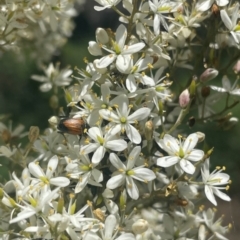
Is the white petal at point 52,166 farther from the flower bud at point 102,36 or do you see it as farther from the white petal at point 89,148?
the flower bud at point 102,36

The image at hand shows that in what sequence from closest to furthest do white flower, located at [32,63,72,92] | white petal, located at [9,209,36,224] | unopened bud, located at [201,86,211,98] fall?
white petal, located at [9,209,36,224]
unopened bud, located at [201,86,211,98]
white flower, located at [32,63,72,92]

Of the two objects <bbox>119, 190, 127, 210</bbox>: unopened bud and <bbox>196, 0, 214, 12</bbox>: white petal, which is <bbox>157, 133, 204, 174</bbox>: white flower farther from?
<bbox>196, 0, 214, 12</bbox>: white petal

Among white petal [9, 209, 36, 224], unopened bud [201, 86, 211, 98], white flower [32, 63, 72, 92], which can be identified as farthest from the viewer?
white flower [32, 63, 72, 92]

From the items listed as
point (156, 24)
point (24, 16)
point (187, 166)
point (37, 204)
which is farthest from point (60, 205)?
point (24, 16)

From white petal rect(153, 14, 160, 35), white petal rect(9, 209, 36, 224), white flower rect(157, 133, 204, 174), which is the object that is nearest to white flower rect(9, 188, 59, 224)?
white petal rect(9, 209, 36, 224)

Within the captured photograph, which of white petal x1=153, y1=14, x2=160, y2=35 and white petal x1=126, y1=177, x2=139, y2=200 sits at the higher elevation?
white petal x1=153, y1=14, x2=160, y2=35

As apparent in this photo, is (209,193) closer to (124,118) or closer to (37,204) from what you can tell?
(124,118)
